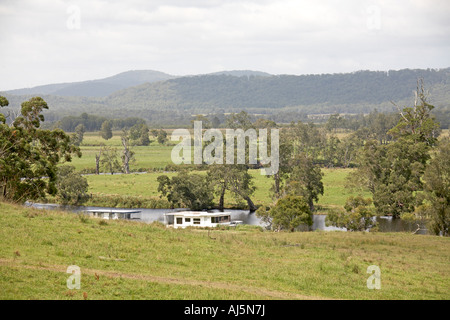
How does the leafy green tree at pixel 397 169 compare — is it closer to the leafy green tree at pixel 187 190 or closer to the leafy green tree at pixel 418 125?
the leafy green tree at pixel 418 125

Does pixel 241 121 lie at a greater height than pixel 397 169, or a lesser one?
greater

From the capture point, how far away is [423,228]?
49969 millimetres

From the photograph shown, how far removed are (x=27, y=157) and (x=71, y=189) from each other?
3114 cm

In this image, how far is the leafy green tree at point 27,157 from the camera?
36.2 m

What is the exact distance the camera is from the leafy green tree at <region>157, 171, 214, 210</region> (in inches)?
2611

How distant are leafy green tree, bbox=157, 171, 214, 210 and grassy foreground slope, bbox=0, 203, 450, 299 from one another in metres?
37.6

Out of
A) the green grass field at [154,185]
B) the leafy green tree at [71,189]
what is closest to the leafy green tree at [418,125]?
the green grass field at [154,185]

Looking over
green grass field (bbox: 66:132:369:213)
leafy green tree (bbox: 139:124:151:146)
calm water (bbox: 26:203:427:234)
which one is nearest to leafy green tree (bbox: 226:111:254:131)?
green grass field (bbox: 66:132:369:213)

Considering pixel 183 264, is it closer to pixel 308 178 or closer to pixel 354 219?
pixel 354 219

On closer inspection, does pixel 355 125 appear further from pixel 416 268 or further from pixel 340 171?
pixel 416 268

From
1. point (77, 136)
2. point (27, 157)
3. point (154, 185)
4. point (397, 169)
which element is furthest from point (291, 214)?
point (77, 136)

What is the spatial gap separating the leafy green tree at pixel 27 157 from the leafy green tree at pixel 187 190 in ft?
76.1

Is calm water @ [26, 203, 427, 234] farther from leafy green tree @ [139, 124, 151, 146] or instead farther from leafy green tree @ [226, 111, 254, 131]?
leafy green tree @ [139, 124, 151, 146]

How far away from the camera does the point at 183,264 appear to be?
20422 millimetres
